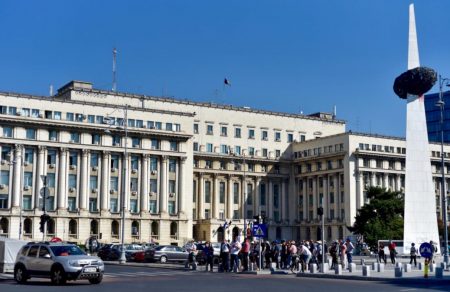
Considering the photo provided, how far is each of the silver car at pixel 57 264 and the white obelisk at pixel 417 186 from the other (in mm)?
29876

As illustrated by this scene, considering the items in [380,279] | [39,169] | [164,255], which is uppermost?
[39,169]

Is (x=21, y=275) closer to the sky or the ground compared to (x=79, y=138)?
closer to the ground

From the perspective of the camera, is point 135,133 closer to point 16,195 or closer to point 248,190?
point 16,195

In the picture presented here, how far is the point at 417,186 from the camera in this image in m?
52.2

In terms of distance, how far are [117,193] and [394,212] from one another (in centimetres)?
3714

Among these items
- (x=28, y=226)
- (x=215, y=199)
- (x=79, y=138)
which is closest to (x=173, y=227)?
(x=215, y=199)

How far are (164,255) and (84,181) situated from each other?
36827 mm

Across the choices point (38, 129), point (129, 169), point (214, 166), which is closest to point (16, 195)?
point (38, 129)

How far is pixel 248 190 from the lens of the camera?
114m

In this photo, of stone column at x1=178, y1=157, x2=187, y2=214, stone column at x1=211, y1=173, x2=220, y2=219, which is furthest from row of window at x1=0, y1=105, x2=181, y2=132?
stone column at x1=211, y1=173, x2=220, y2=219

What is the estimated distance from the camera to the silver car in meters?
28.2

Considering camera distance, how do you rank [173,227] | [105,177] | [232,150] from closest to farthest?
[105,177], [173,227], [232,150]

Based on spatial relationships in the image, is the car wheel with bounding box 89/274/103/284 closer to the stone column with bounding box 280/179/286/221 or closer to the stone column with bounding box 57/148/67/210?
the stone column with bounding box 57/148/67/210

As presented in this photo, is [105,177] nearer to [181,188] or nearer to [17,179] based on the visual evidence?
[181,188]
